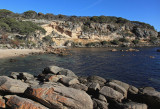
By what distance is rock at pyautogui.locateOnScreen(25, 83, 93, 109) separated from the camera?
7.04 meters

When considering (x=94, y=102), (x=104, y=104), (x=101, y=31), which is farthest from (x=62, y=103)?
(x=101, y=31)

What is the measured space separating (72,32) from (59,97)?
8171 cm

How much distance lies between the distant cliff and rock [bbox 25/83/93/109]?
174 ft

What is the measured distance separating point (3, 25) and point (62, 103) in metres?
57.8

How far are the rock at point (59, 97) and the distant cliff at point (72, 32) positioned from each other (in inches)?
2090

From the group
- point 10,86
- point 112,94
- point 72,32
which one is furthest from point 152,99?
point 72,32

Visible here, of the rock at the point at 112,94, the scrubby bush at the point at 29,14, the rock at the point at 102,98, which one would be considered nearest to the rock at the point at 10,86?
the rock at the point at 102,98

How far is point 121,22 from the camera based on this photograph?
121m

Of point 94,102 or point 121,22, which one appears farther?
point 121,22

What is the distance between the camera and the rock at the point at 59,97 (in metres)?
7.04

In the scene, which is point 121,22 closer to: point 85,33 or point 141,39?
point 141,39

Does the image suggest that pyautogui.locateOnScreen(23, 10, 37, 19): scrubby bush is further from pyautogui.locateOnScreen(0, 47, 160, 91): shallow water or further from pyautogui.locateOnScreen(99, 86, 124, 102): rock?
pyautogui.locateOnScreen(99, 86, 124, 102): rock

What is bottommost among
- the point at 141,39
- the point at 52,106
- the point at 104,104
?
the point at 104,104

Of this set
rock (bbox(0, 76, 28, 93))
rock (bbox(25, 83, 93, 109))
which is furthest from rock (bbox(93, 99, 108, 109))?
rock (bbox(0, 76, 28, 93))
